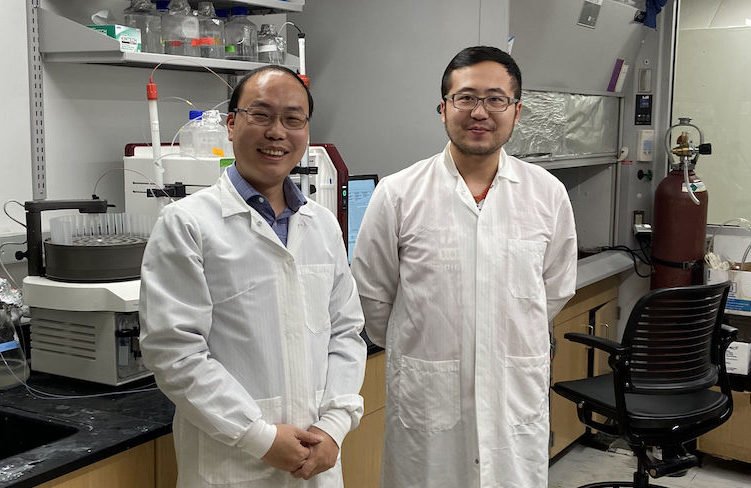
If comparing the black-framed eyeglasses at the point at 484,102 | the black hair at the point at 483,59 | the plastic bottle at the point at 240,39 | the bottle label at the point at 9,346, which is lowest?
the bottle label at the point at 9,346

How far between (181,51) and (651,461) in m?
2.03

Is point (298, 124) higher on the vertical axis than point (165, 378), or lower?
higher

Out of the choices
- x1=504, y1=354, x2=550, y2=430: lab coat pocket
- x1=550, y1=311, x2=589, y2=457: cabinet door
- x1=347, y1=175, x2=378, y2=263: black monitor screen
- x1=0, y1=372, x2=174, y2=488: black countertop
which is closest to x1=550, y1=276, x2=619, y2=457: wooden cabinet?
x1=550, y1=311, x2=589, y2=457: cabinet door

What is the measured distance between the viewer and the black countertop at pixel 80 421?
1.53 meters

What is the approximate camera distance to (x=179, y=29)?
2453 millimetres

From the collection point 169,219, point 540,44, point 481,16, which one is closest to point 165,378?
point 169,219

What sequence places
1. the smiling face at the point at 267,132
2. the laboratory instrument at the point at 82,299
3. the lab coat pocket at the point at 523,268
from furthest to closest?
the lab coat pocket at the point at 523,268 < the laboratory instrument at the point at 82,299 < the smiling face at the point at 267,132

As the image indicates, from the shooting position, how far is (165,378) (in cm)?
147

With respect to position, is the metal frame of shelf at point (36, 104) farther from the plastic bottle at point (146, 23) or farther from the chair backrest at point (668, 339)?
the chair backrest at point (668, 339)

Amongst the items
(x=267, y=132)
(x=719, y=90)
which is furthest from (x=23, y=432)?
(x=719, y=90)

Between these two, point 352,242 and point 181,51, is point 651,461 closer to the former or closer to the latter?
point 352,242

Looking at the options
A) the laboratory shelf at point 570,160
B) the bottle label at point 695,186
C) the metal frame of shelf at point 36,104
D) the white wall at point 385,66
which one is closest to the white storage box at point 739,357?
the bottle label at point 695,186

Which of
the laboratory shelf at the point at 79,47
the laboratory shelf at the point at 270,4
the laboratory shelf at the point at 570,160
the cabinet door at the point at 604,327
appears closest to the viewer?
the laboratory shelf at the point at 79,47

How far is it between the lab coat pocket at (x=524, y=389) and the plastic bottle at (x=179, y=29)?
131 centimetres
